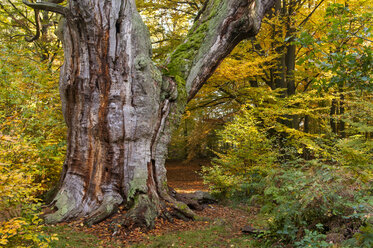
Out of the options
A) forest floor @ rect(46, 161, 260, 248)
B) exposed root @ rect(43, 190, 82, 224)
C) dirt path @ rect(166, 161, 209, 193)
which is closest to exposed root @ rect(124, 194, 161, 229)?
forest floor @ rect(46, 161, 260, 248)

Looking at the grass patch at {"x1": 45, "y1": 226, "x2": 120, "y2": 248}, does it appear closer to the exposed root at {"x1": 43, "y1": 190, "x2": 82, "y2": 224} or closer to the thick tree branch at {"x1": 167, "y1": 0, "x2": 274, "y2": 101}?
the exposed root at {"x1": 43, "y1": 190, "x2": 82, "y2": 224}

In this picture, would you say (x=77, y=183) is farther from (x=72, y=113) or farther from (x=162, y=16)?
(x=162, y=16)

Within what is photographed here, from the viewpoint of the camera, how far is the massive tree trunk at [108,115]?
485 centimetres

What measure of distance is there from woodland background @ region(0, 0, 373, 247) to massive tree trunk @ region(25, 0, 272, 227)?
0.65 meters

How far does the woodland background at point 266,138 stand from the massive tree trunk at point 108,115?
65 cm

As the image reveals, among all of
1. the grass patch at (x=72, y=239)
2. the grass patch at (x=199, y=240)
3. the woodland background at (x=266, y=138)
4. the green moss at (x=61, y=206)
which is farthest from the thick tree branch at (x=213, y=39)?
the grass patch at (x=72, y=239)

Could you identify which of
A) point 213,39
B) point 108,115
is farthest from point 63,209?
point 213,39

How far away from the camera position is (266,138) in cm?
848

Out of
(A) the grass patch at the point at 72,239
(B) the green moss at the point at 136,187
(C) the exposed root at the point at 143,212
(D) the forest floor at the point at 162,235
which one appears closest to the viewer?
(A) the grass patch at the point at 72,239

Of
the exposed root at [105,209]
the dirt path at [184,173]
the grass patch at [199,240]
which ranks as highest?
the exposed root at [105,209]

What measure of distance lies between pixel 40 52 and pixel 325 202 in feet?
40.2

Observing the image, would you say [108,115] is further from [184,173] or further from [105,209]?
[184,173]

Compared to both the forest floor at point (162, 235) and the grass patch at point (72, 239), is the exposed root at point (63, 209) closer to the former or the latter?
the forest floor at point (162, 235)

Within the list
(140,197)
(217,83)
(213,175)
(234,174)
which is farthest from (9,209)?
(217,83)
